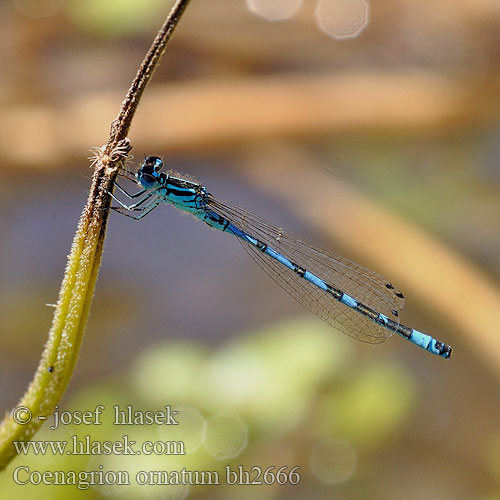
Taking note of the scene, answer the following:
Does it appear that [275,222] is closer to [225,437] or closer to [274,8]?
[274,8]

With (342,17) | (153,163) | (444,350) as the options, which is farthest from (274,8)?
(444,350)

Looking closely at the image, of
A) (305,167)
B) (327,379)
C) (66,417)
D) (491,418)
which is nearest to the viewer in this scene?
(66,417)

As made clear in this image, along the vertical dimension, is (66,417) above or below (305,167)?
below

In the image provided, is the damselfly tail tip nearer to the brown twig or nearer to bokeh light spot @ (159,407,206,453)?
bokeh light spot @ (159,407,206,453)

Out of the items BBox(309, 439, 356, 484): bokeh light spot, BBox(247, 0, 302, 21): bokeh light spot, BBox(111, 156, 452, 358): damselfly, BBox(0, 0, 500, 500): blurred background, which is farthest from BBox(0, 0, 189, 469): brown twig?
BBox(247, 0, 302, 21): bokeh light spot

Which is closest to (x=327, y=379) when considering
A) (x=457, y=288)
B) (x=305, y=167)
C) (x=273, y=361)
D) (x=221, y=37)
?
(x=273, y=361)

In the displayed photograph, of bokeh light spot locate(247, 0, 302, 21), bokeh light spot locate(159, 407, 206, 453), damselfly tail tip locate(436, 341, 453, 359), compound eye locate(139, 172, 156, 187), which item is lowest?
bokeh light spot locate(159, 407, 206, 453)

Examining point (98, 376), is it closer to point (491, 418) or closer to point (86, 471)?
point (86, 471)
